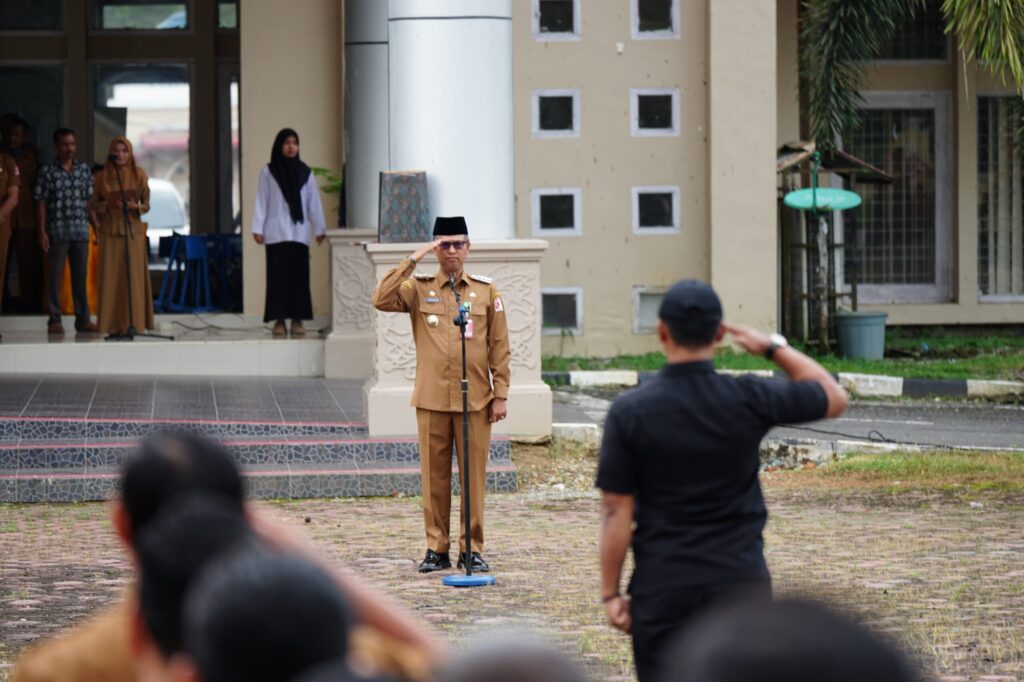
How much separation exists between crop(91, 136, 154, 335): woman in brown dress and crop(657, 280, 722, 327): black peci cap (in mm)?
12659

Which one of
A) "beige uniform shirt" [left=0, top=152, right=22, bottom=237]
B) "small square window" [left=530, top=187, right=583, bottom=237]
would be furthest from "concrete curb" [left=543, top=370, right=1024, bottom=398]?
"beige uniform shirt" [left=0, top=152, right=22, bottom=237]

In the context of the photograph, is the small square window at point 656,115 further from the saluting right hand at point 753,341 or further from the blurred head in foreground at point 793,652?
the blurred head in foreground at point 793,652

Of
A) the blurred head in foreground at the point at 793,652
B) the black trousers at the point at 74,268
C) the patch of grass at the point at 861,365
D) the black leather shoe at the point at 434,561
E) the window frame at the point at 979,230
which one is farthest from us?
the window frame at the point at 979,230

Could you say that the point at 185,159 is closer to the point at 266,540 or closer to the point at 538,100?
the point at 538,100

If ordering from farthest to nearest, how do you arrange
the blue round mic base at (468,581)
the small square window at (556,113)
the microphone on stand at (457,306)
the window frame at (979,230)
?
the window frame at (979,230) < the small square window at (556,113) < the microphone on stand at (457,306) < the blue round mic base at (468,581)

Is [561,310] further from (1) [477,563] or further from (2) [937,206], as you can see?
(1) [477,563]

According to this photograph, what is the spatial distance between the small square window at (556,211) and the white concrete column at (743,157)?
4.92 ft

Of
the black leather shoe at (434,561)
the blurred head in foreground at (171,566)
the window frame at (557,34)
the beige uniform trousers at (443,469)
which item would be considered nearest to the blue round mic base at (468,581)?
the black leather shoe at (434,561)

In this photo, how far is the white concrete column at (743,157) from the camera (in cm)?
1956

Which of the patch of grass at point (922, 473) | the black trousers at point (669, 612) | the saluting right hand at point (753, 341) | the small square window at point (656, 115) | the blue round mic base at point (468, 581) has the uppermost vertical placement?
the small square window at point (656, 115)

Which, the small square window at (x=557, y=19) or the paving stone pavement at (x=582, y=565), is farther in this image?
the small square window at (x=557, y=19)

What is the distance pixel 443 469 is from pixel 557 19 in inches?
428

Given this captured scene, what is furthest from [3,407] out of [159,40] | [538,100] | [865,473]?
[159,40]

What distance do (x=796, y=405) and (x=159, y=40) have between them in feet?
60.4
